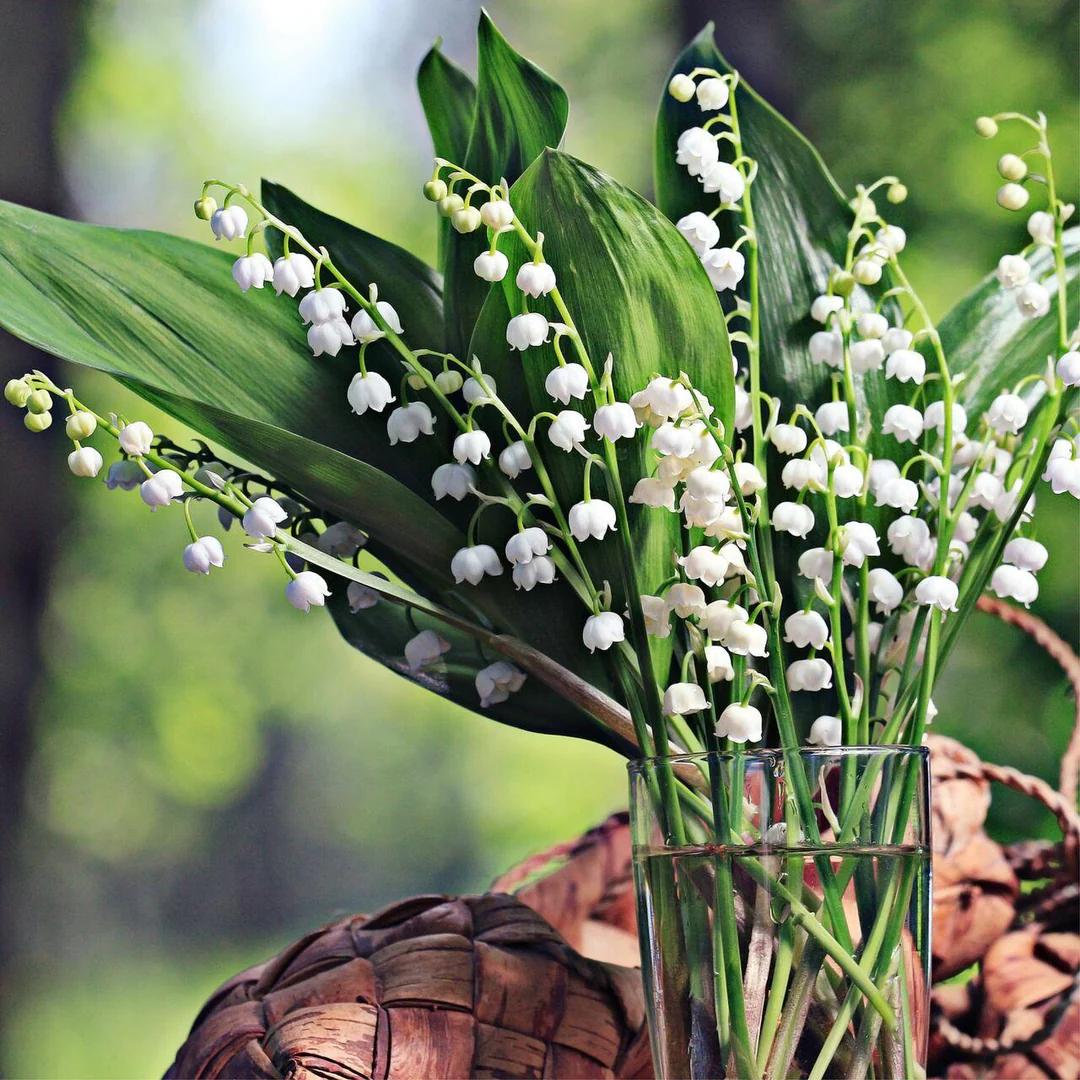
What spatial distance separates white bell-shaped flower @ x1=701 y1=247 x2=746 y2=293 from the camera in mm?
444

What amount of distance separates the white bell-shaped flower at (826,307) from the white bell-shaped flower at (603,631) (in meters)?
0.17

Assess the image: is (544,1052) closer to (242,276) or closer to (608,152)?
(242,276)

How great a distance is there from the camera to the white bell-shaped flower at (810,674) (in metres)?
0.44

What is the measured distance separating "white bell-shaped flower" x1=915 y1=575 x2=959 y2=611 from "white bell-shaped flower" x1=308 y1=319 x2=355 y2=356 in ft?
0.80

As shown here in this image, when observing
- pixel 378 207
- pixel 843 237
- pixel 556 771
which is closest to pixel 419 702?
pixel 556 771

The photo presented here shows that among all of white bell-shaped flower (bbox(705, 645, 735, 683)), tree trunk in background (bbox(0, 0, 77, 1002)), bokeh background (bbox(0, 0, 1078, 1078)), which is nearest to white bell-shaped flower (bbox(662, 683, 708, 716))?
white bell-shaped flower (bbox(705, 645, 735, 683))

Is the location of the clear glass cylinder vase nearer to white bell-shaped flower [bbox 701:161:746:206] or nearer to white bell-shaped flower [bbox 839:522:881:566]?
white bell-shaped flower [bbox 839:522:881:566]

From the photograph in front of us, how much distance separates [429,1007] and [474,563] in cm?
19

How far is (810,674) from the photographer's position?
1.45 ft

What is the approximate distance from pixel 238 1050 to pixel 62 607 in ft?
2.01

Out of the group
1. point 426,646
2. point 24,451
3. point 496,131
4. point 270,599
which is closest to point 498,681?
point 426,646

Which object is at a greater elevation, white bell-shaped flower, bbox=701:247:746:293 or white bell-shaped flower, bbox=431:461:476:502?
white bell-shaped flower, bbox=701:247:746:293

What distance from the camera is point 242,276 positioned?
40 centimetres

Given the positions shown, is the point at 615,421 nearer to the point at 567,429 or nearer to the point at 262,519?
the point at 567,429
